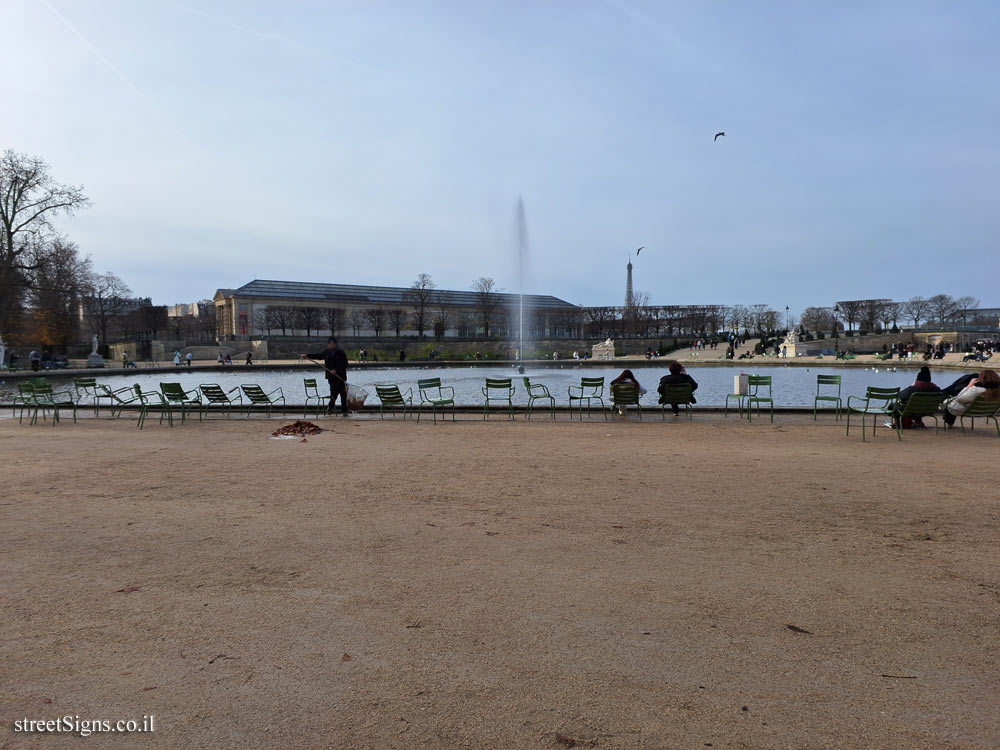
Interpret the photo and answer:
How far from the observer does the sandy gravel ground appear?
112 inches

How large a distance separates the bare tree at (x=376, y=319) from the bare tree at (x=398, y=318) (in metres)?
1.88

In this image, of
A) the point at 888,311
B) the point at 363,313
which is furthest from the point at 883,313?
the point at 363,313

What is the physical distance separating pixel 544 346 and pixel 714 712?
74896mm

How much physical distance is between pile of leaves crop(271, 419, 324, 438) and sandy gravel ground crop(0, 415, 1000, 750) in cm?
381

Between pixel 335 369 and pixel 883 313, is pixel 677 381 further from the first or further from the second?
pixel 883 313

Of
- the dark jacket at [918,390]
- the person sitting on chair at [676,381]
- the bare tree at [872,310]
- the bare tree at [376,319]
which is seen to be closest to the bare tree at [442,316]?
the bare tree at [376,319]

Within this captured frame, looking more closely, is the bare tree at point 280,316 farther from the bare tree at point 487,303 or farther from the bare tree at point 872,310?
the bare tree at point 872,310

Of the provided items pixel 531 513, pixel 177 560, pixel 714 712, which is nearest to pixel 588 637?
pixel 714 712

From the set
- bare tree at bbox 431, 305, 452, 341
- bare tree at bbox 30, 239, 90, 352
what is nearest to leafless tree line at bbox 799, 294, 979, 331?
bare tree at bbox 431, 305, 452, 341

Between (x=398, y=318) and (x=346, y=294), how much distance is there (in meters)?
16.2

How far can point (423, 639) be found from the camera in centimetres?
354

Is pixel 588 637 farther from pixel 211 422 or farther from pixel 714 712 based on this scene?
pixel 211 422

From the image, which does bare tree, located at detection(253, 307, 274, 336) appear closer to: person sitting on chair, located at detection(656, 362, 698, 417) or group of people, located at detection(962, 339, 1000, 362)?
group of people, located at detection(962, 339, 1000, 362)

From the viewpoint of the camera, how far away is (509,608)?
396 centimetres
